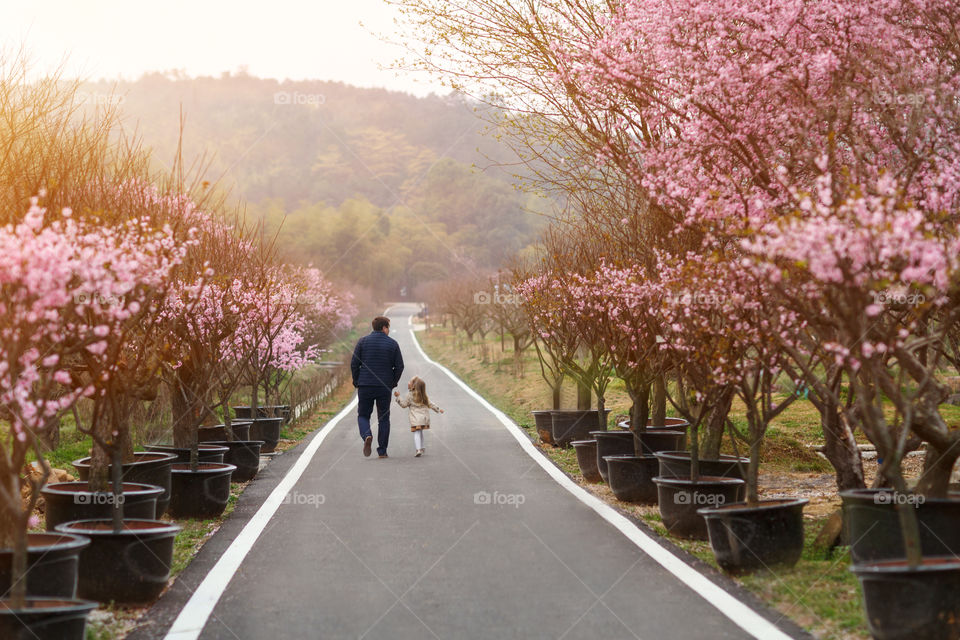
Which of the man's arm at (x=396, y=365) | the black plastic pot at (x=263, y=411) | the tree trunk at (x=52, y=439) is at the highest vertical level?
the man's arm at (x=396, y=365)

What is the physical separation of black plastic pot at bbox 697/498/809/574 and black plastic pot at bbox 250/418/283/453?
986 cm

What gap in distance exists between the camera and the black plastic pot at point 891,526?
19.6 ft

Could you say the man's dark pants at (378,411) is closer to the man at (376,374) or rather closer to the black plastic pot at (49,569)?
the man at (376,374)

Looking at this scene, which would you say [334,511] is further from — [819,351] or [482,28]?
[482,28]

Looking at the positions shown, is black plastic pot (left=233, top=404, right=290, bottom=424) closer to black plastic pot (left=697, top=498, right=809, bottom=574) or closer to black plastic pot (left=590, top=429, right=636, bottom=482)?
black plastic pot (left=590, top=429, right=636, bottom=482)

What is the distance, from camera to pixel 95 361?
708 centimetres

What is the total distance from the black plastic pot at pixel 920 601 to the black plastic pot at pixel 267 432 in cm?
1172

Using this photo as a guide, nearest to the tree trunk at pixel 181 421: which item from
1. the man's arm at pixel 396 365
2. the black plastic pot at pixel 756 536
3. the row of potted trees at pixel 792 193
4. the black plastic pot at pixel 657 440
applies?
the man's arm at pixel 396 365

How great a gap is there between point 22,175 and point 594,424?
31.6 ft

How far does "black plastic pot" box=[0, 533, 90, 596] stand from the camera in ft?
15.7

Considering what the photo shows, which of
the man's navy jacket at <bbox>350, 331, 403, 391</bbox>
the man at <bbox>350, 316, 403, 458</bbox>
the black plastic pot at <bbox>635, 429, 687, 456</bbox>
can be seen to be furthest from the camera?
the man's navy jacket at <bbox>350, 331, 403, 391</bbox>

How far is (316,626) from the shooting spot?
17.7 ft

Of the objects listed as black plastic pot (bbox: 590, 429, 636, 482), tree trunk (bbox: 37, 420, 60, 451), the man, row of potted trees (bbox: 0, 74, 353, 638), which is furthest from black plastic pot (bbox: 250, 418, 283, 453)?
black plastic pot (bbox: 590, 429, 636, 482)

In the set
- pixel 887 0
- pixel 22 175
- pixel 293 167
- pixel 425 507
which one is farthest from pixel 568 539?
pixel 293 167
